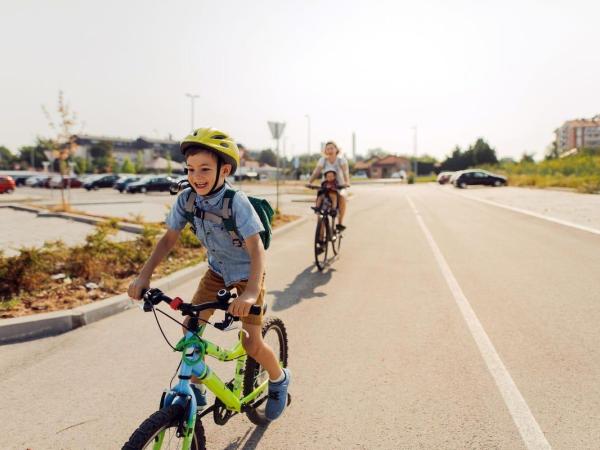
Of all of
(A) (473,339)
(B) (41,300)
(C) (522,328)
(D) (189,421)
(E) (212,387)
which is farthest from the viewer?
(B) (41,300)

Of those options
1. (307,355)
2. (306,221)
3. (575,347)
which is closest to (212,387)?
(307,355)

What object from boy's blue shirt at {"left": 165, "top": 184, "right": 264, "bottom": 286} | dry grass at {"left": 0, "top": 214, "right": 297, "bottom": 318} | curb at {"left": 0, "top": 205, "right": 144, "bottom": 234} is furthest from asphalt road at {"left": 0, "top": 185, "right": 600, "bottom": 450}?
curb at {"left": 0, "top": 205, "right": 144, "bottom": 234}

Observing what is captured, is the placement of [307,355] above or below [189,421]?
below

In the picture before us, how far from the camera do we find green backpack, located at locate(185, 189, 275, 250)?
2.46 meters

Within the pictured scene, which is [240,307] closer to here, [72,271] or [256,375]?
[256,375]

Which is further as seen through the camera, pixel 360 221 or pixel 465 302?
pixel 360 221

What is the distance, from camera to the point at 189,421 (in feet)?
6.98

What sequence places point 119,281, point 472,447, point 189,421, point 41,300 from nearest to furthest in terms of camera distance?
point 189,421, point 472,447, point 41,300, point 119,281

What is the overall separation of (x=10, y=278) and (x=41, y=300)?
624mm

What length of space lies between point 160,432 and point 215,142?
1.29 metres

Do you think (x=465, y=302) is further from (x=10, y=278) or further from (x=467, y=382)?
(x=10, y=278)

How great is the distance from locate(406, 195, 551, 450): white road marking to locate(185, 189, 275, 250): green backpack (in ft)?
6.35

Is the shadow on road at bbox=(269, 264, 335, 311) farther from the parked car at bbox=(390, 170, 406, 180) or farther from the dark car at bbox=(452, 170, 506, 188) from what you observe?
the parked car at bbox=(390, 170, 406, 180)

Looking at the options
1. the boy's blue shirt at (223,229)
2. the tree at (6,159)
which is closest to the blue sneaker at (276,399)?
the boy's blue shirt at (223,229)
